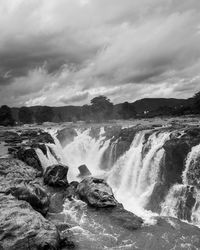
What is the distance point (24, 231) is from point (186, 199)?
42.8 ft

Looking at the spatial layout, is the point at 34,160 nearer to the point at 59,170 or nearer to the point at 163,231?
the point at 59,170

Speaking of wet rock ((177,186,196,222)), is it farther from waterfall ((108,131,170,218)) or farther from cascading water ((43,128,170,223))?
waterfall ((108,131,170,218))

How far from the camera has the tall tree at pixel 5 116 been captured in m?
91.1

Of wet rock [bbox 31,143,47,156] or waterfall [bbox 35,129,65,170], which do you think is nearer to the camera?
waterfall [bbox 35,129,65,170]

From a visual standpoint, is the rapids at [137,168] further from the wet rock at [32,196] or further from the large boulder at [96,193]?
the wet rock at [32,196]

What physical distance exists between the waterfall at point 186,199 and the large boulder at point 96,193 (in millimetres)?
4647

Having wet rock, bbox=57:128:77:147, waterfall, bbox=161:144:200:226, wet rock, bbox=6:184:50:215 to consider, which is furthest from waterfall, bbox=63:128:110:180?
wet rock, bbox=6:184:50:215

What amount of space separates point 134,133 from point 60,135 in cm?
1869

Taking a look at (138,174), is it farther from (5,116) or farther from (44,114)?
(44,114)

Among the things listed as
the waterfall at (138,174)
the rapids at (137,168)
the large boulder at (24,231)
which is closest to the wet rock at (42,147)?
the rapids at (137,168)

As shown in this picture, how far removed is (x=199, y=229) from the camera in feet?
61.1

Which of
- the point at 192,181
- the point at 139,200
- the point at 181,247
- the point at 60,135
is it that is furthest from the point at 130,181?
the point at 60,135

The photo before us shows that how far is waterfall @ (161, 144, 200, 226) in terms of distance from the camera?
21.0 m

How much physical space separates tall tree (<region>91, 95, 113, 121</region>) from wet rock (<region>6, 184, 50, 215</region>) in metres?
85.6
